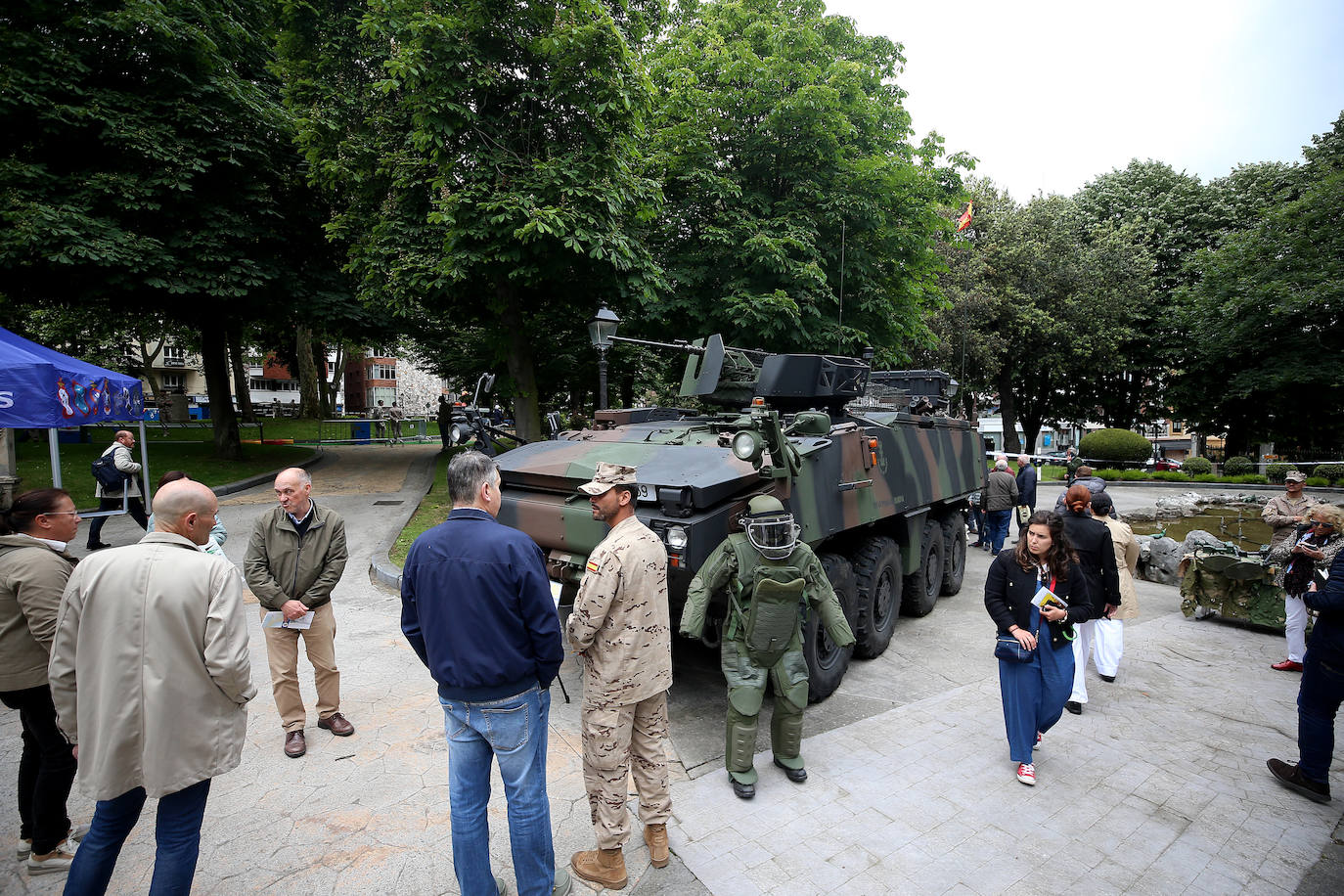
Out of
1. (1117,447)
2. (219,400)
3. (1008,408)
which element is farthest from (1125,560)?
(1008,408)

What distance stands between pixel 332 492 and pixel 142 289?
635 cm

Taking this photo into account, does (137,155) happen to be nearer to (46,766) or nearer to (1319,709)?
(46,766)

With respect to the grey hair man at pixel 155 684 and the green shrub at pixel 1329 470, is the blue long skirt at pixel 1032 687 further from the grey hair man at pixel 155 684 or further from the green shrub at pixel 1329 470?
the green shrub at pixel 1329 470

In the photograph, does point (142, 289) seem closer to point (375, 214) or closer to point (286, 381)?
point (375, 214)

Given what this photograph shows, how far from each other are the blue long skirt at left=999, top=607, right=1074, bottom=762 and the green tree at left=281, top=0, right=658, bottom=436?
29.6 feet

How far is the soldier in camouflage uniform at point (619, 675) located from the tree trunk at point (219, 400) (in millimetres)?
18452

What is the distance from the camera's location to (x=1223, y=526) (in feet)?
38.5

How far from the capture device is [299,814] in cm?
380

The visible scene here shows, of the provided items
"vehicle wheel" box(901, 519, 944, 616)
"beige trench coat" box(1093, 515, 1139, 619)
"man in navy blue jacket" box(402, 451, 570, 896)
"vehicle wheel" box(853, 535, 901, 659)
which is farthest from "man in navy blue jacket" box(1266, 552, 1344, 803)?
"man in navy blue jacket" box(402, 451, 570, 896)

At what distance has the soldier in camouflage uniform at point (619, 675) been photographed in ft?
10.8

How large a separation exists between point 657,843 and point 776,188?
14.1 meters

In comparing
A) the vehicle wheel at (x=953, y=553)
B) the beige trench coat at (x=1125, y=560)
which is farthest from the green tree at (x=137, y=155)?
the beige trench coat at (x=1125, y=560)

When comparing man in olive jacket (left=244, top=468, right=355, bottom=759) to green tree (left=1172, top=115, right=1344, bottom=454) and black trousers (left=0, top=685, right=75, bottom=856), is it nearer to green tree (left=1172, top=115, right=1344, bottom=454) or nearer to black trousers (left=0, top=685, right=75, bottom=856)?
black trousers (left=0, top=685, right=75, bottom=856)

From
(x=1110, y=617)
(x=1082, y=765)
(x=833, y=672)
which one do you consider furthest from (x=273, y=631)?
(x=1110, y=617)
